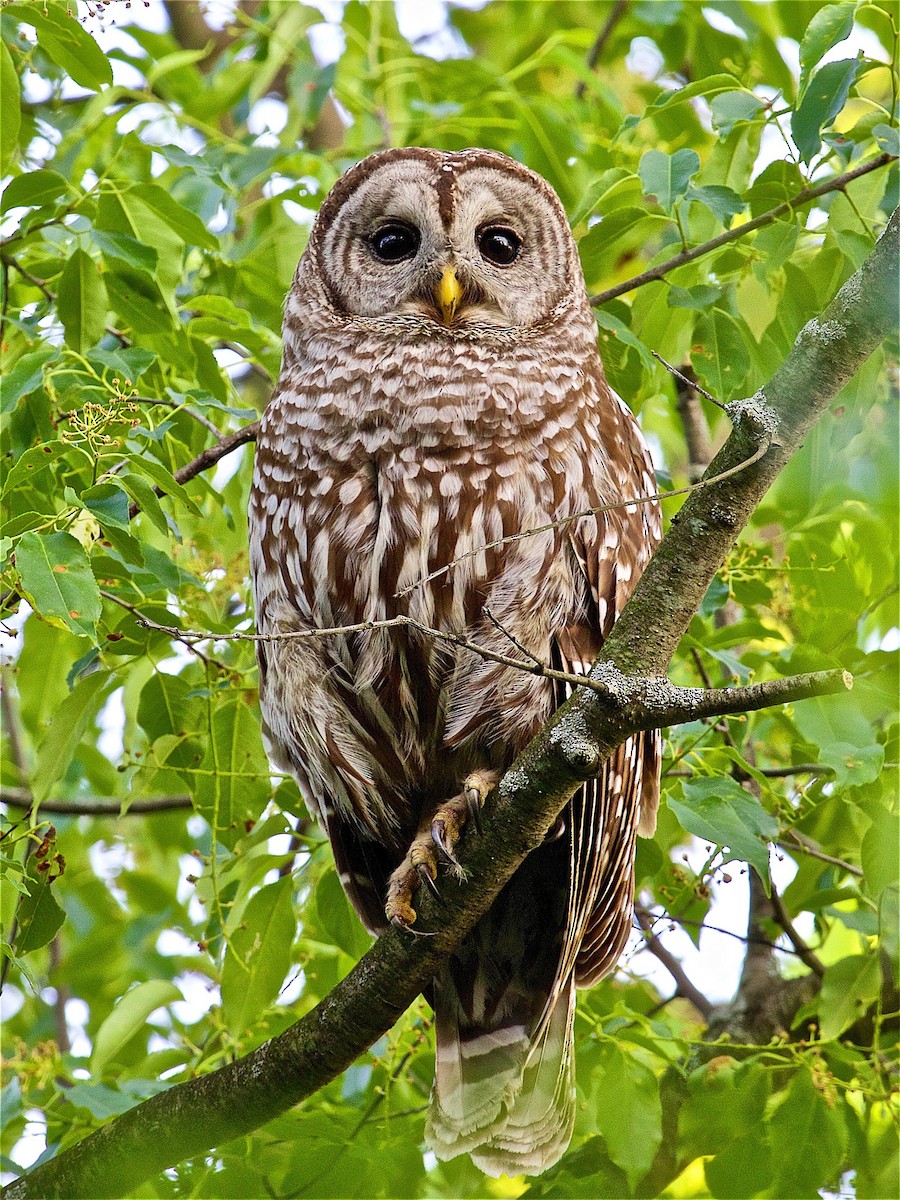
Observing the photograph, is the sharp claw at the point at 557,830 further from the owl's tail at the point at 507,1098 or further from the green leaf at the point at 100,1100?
the green leaf at the point at 100,1100

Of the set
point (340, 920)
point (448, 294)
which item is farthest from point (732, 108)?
point (340, 920)

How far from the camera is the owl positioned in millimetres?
3035

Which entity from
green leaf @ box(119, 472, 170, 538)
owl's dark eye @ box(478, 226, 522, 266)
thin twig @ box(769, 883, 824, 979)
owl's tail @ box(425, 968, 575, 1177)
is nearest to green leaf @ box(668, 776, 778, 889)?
owl's tail @ box(425, 968, 575, 1177)

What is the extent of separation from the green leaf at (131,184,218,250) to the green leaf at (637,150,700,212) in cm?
97

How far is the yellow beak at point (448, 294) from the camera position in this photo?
3314mm

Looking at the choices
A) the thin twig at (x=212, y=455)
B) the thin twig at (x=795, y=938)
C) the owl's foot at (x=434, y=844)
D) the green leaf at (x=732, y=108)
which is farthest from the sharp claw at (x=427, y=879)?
the green leaf at (x=732, y=108)

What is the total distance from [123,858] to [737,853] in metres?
3.49

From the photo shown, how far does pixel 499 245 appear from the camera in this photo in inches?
141

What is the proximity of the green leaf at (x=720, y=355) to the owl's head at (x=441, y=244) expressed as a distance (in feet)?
1.79

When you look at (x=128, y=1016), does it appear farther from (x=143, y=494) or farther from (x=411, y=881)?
(x=143, y=494)

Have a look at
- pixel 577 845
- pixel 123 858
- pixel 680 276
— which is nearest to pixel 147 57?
pixel 680 276

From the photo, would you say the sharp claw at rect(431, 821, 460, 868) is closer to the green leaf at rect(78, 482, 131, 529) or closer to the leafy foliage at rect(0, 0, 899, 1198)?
the leafy foliage at rect(0, 0, 899, 1198)

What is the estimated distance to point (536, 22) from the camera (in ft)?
17.3

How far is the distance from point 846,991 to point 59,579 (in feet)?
6.84
